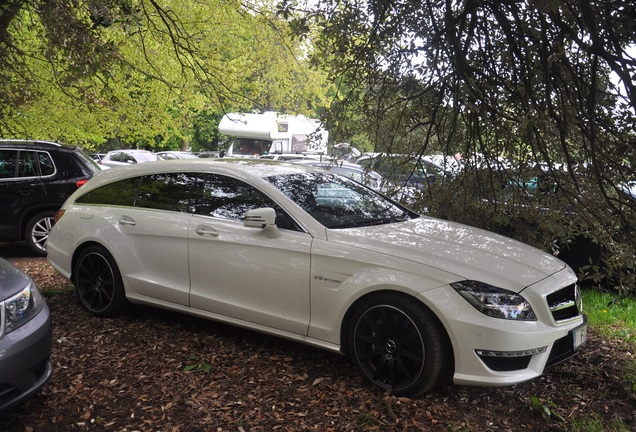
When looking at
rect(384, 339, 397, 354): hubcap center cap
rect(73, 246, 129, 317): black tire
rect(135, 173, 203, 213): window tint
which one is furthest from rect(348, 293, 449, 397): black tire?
rect(73, 246, 129, 317): black tire

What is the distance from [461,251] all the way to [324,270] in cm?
94

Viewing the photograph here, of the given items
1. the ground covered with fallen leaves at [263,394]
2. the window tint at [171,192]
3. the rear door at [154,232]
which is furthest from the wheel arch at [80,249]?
the ground covered with fallen leaves at [263,394]

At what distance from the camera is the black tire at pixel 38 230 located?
8242 mm

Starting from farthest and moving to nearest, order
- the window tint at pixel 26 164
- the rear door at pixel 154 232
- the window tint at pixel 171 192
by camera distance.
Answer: the window tint at pixel 26 164 → the window tint at pixel 171 192 → the rear door at pixel 154 232

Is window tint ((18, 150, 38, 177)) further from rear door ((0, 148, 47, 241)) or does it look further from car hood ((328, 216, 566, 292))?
car hood ((328, 216, 566, 292))

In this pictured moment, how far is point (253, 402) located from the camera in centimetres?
361

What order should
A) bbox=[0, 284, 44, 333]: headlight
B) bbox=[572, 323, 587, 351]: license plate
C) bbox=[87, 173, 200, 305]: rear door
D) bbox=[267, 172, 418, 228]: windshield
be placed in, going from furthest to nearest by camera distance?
bbox=[87, 173, 200, 305]: rear door, bbox=[267, 172, 418, 228]: windshield, bbox=[572, 323, 587, 351]: license plate, bbox=[0, 284, 44, 333]: headlight

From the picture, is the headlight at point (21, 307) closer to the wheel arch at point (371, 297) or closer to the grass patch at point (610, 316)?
the wheel arch at point (371, 297)

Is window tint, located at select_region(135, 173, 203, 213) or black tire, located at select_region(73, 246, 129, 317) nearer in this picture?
window tint, located at select_region(135, 173, 203, 213)

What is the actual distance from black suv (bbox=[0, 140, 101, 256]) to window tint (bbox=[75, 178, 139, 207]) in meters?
3.13

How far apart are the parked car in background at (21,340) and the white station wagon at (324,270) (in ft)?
4.37

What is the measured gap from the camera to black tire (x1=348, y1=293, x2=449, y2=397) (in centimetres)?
345

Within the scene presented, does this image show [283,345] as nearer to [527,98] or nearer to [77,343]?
[77,343]

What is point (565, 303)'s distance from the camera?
3.71m
